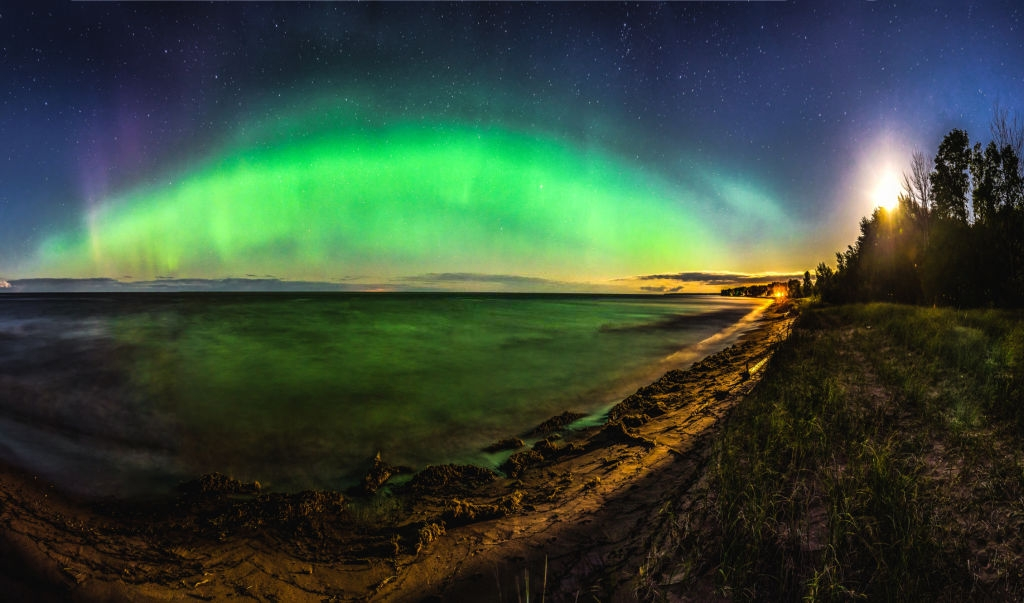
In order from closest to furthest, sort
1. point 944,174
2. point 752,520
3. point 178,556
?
1. point 752,520
2. point 178,556
3. point 944,174

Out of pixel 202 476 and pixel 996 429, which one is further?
pixel 202 476

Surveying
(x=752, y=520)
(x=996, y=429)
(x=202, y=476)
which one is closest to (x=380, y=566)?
(x=752, y=520)

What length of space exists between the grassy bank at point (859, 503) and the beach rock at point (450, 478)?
3.24 meters

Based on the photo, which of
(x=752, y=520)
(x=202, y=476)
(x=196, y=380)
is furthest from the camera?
(x=196, y=380)

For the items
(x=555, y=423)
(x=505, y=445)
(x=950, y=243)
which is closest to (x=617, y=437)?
(x=555, y=423)

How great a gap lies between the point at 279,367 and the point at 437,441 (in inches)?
490

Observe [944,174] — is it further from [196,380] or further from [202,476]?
[196,380]

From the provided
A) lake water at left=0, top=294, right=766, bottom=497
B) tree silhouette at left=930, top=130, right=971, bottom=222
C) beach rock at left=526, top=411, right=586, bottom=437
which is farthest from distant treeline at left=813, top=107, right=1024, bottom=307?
beach rock at left=526, top=411, right=586, bottom=437

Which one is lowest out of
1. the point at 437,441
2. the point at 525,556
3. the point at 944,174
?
the point at 437,441

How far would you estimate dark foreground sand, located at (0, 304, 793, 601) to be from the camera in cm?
385

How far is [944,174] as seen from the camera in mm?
34625

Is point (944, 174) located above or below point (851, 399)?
above

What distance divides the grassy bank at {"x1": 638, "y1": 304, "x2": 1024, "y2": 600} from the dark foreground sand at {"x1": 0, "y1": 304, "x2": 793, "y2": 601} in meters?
0.56

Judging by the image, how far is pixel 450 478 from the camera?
6.55 m
